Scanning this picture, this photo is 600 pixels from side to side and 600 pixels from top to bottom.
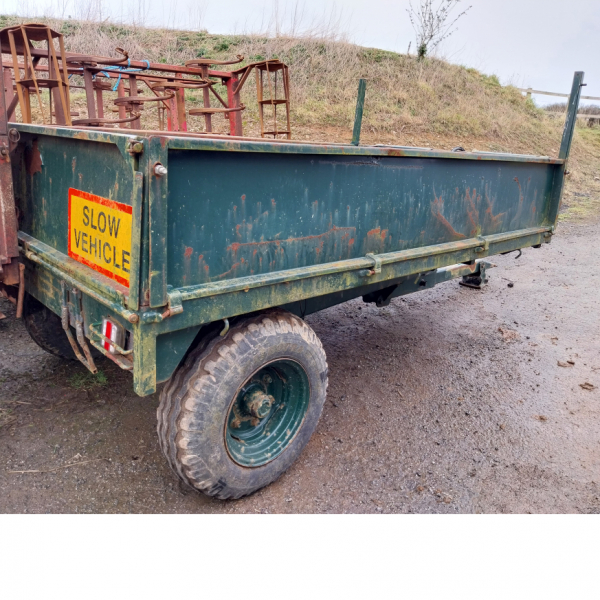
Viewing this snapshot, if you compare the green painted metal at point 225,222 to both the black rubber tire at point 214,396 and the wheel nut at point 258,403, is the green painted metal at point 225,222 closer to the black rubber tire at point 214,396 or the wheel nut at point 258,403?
the black rubber tire at point 214,396

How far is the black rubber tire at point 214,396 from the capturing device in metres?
2.23

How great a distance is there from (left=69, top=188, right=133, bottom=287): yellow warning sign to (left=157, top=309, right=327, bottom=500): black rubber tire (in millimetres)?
496

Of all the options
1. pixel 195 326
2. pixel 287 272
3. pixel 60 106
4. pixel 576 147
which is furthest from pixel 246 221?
pixel 576 147

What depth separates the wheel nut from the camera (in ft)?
8.43

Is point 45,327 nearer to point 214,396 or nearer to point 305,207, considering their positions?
point 214,396

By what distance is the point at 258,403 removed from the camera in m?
2.57

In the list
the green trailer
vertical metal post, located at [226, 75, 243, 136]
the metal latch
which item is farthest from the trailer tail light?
vertical metal post, located at [226, 75, 243, 136]

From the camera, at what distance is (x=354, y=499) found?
2.63m

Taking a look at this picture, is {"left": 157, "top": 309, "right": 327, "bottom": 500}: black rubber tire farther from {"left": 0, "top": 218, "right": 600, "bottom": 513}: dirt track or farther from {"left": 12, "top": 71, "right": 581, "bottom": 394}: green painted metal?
{"left": 0, "top": 218, "right": 600, "bottom": 513}: dirt track

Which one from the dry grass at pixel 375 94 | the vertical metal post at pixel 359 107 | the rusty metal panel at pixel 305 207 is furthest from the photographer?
the dry grass at pixel 375 94

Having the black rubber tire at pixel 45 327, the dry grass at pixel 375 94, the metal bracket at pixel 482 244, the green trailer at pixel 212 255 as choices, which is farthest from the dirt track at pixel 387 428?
the dry grass at pixel 375 94

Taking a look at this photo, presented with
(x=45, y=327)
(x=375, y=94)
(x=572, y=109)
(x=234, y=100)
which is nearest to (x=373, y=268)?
(x=45, y=327)

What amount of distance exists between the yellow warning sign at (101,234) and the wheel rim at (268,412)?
84cm

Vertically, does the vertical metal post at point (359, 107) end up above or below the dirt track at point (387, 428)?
above
